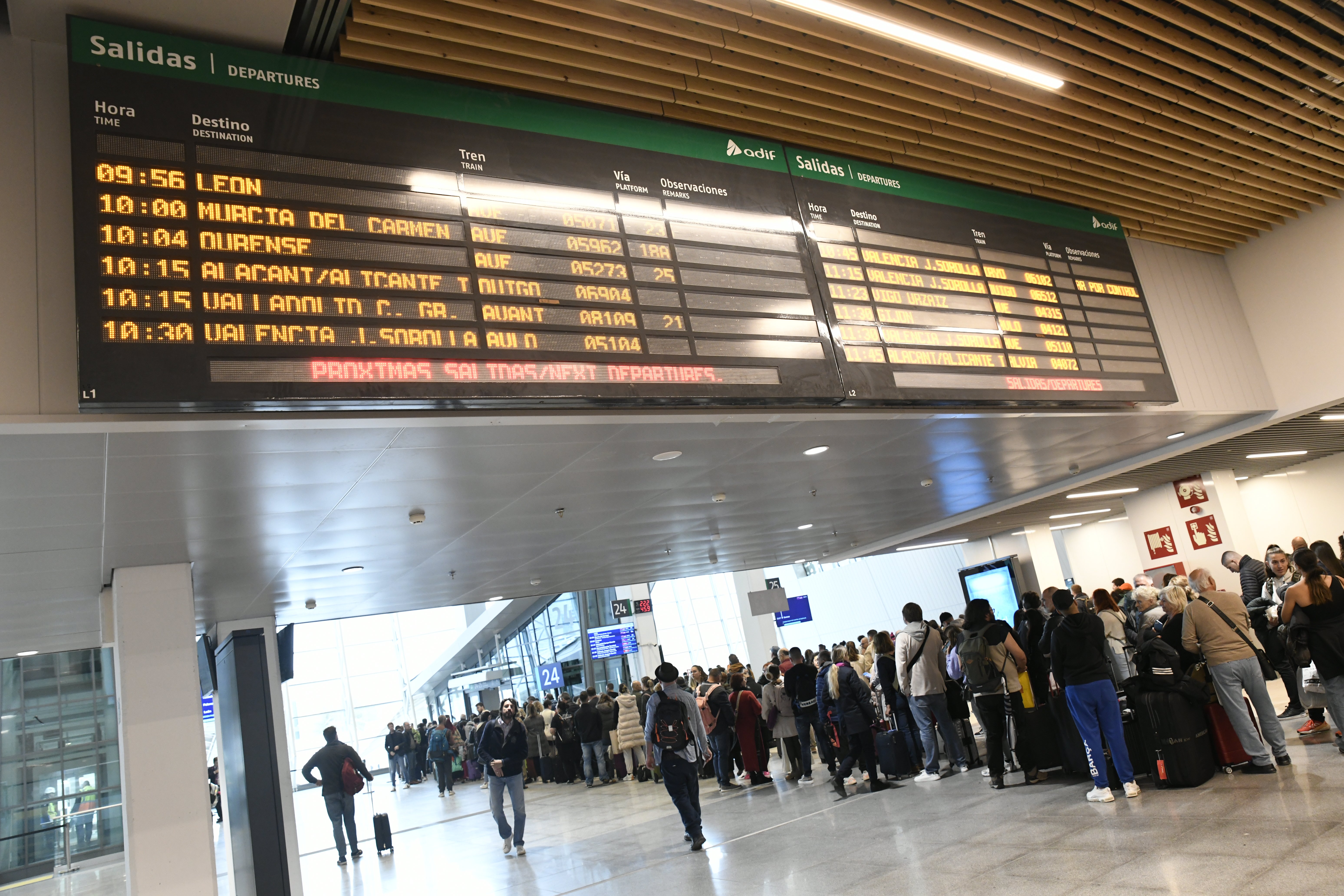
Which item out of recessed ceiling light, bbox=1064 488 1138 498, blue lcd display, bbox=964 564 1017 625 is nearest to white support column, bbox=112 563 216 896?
recessed ceiling light, bbox=1064 488 1138 498

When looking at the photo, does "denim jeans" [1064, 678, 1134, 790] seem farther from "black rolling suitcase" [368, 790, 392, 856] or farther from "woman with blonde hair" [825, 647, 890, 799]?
"black rolling suitcase" [368, 790, 392, 856]

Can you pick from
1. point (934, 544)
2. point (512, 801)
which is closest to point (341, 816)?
point (512, 801)

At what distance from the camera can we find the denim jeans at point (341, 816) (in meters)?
12.0

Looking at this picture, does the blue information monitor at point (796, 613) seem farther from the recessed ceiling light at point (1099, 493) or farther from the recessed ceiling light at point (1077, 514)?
the recessed ceiling light at point (1099, 493)

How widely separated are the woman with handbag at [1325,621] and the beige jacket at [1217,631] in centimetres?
40

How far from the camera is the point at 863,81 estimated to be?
5.71 m

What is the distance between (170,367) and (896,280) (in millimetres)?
4921

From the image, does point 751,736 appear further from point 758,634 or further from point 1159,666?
point 758,634

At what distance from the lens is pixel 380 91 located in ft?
15.1

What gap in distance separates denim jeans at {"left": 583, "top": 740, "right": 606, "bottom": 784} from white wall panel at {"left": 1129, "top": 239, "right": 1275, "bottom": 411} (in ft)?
40.5

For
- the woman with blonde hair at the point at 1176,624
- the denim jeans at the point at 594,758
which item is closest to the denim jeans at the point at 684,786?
the woman with blonde hair at the point at 1176,624

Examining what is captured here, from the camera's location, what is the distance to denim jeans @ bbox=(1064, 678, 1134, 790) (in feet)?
21.9

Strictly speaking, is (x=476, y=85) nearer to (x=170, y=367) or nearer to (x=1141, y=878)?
(x=170, y=367)

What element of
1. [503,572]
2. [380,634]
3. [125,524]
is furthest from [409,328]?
[380,634]
